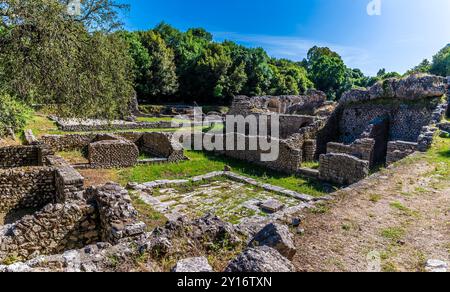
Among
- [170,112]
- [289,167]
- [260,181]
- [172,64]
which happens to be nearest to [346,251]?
[260,181]

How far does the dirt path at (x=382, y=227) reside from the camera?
4.56 meters

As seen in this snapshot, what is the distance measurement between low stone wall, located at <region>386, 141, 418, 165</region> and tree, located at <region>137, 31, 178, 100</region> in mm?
41551

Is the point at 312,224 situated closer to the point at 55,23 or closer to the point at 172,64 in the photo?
the point at 55,23

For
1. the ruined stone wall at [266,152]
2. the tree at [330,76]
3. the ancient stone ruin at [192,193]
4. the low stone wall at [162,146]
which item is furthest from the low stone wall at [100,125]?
the tree at [330,76]

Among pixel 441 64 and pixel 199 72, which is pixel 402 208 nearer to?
pixel 199 72

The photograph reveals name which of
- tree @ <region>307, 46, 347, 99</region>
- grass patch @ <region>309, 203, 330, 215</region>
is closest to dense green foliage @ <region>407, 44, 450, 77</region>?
tree @ <region>307, 46, 347, 99</region>

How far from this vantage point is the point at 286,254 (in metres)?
4.28

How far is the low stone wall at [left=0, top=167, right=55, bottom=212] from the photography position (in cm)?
930

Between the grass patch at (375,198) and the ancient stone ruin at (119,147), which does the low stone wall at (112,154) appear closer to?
the ancient stone ruin at (119,147)

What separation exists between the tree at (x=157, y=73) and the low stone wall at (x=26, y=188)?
4064cm

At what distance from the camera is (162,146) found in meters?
17.8

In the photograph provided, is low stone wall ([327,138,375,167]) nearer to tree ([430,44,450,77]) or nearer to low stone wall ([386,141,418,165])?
low stone wall ([386,141,418,165])

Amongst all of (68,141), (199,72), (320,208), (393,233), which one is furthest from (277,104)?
A: (393,233)

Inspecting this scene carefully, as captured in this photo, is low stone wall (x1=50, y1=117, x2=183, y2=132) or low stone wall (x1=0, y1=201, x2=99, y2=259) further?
low stone wall (x1=50, y1=117, x2=183, y2=132)
